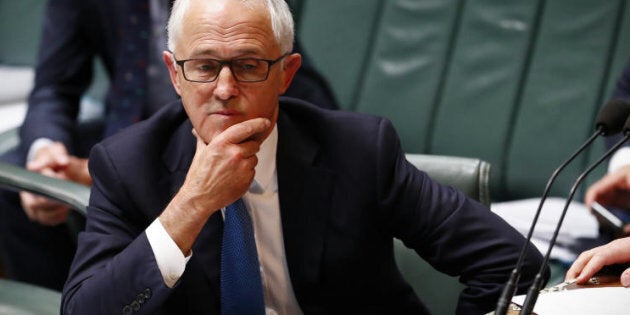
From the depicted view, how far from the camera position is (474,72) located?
271 centimetres

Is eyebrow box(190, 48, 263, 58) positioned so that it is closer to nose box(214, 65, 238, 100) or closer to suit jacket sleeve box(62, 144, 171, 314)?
nose box(214, 65, 238, 100)

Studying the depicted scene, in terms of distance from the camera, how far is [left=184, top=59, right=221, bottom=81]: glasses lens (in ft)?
4.62

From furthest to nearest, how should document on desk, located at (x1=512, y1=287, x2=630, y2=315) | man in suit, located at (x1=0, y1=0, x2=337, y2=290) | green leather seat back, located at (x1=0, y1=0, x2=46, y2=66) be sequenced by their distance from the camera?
green leather seat back, located at (x1=0, y1=0, x2=46, y2=66), man in suit, located at (x1=0, y1=0, x2=337, y2=290), document on desk, located at (x1=512, y1=287, x2=630, y2=315)

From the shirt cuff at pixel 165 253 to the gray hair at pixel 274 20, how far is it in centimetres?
30

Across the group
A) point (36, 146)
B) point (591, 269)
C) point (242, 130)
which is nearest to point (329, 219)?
point (242, 130)

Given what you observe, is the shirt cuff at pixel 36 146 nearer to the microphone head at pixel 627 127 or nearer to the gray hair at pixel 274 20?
the gray hair at pixel 274 20

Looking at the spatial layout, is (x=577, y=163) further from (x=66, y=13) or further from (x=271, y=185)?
(x=66, y=13)

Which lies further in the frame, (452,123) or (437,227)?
(452,123)

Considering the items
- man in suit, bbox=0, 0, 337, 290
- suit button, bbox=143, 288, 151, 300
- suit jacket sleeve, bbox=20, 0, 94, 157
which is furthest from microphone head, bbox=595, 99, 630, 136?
suit jacket sleeve, bbox=20, 0, 94, 157

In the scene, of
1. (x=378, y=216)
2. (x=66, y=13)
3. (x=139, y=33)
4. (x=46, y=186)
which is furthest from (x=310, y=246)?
(x=66, y=13)

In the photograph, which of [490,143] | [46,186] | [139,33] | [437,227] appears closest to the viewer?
[437,227]

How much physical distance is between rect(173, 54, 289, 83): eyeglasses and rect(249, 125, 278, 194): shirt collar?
166 mm

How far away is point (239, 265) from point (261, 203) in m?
0.12

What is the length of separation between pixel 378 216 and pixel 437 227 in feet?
0.37
